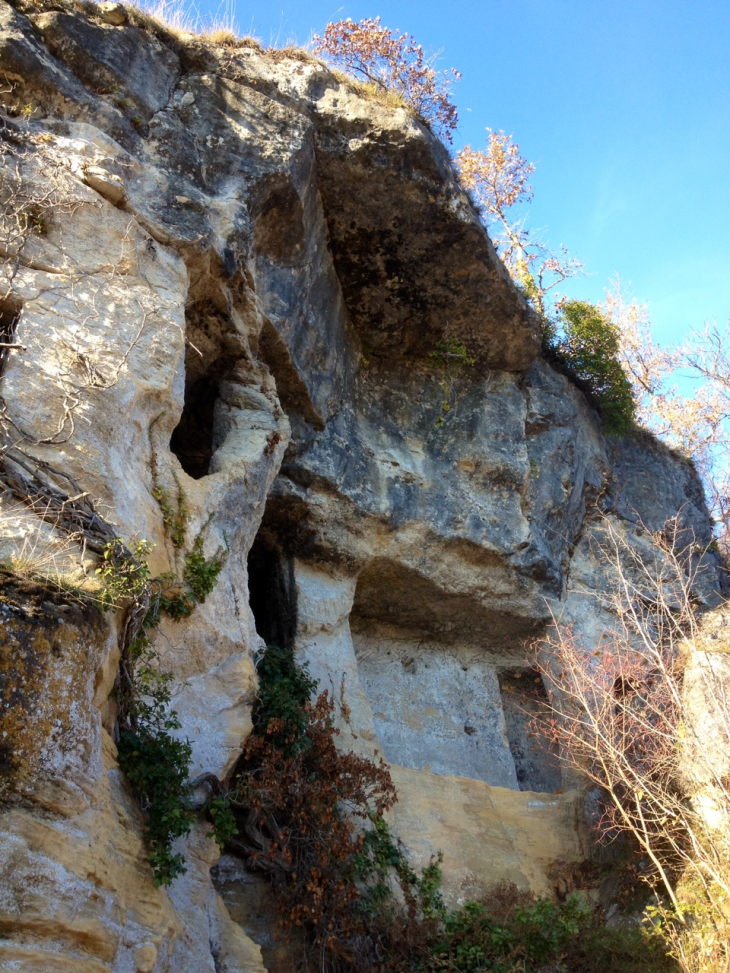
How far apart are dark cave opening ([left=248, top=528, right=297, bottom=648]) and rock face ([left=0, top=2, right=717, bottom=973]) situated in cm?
4

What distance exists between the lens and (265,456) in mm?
8078

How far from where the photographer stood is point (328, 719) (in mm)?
7918

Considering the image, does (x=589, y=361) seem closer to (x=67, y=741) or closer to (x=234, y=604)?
(x=234, y=604)

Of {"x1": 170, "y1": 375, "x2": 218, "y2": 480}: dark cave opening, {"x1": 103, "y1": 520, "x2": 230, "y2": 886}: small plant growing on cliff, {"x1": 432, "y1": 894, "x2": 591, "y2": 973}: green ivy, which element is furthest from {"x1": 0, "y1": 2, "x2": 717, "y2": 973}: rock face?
{"x1": 432, "y1": 894, "x2": 591, "y2": 973}: green ivy

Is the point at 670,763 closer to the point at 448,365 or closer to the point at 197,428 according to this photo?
the point at 448,365

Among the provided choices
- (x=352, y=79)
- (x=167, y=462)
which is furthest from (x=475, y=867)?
(x=352, y=79)

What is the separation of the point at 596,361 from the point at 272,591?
608 cm

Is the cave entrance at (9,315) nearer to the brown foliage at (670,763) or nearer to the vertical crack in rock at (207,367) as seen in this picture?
the vertical crack in rock at (207,367)

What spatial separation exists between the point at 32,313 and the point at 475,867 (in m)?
6.38

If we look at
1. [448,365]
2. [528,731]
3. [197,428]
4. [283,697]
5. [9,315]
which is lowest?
[283,697]

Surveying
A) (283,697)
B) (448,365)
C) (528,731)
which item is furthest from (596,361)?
(283,697)

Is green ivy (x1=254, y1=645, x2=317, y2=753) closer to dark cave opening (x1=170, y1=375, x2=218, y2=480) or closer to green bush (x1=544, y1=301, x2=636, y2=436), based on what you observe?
dark cave opening (x1=170, y1=375, x2=218, y2=480)

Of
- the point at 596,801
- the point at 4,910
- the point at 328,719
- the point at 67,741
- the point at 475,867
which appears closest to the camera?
the point at 4,910

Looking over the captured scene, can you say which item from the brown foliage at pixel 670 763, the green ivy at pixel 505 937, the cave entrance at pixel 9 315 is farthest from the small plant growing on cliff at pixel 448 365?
the cave entrance at pixel 9 315
